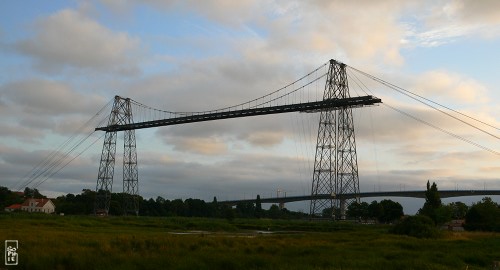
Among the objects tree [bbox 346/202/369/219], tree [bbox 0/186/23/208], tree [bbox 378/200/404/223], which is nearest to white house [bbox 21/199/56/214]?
tree [bbox 0/186/23/208]

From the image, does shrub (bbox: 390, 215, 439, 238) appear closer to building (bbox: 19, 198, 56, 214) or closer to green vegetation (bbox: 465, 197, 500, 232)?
green vegetation (bbox: 465, 197, 500, 232)

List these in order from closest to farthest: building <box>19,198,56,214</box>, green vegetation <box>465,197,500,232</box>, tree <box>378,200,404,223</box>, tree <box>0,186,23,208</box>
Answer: green vegetation <box>465,197,500,232</box> < tree <box>378,200,404,223</box> < tree <box>0,186,23,208</box> < building <box>19,198,56,214</box>

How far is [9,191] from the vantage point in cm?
10994

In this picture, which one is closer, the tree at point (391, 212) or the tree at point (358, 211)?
the tree at point (391, 212)

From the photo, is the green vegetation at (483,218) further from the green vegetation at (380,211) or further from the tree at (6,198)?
the tree at (6,198)

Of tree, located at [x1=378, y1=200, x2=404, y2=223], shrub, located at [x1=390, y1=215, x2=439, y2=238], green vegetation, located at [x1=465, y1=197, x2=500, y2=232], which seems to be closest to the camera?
shrub, located at [x1=390, y1=215, x2=439, y2=238]

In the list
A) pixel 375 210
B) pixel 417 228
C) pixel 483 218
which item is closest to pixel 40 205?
pixel 375 210

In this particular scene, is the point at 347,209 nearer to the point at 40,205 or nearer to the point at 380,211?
the point at 380,211

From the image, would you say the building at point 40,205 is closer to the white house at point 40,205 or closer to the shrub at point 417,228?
the white house at point 40,205

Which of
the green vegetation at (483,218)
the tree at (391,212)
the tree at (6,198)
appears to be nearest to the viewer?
the green vegetation at (483,218)

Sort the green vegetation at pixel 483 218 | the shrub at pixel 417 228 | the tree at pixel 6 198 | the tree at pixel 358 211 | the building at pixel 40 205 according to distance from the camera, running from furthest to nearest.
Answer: the building at pixel 40 205
the tree at pixel 6 198
the tree at pixel 358 211
the green vegetation at pixel 483 218
the shrub at pixel 417 228

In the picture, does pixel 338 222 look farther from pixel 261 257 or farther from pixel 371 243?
pixel 261 257

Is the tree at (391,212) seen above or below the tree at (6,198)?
below

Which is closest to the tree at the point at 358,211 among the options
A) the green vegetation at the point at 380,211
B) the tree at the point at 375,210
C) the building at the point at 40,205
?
the green vegetation at the point at 380,211
